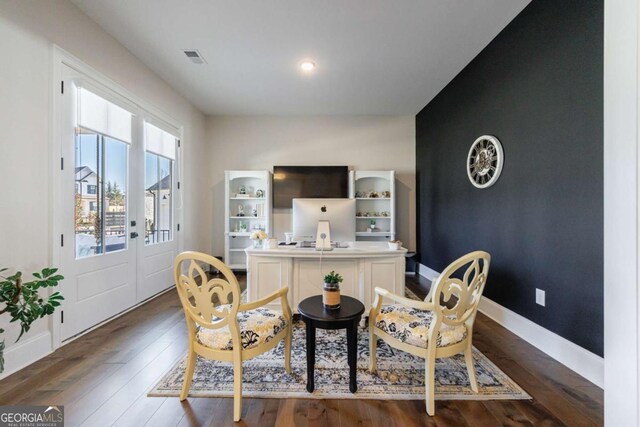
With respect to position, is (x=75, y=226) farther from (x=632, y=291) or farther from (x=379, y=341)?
(x=632, y=291)

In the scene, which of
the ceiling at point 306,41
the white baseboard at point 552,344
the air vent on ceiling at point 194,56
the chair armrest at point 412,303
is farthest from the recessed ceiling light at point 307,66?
the white baseboard at point 552,344

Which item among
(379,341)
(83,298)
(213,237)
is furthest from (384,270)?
(213,237)

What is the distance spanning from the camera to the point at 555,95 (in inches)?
82.9

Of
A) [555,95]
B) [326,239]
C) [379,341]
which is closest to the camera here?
[555,95]

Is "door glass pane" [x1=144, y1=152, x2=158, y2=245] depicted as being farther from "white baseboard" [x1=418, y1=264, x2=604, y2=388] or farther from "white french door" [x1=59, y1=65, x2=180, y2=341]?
"white baseboard" [x1=418, y1=264, x2=604, y2=388]

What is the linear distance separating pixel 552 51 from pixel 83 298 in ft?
15.0

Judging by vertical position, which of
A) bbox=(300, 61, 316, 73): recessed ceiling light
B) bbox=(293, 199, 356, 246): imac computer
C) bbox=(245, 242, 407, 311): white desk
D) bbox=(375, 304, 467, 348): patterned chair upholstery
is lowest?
bbox=(375, 304, 467, 348): patterned chair upholstery

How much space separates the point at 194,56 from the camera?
3158mm

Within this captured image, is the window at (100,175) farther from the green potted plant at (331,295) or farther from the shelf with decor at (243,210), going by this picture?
the green potted plant at (331,295)

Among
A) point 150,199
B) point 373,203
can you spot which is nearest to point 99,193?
point 150,199

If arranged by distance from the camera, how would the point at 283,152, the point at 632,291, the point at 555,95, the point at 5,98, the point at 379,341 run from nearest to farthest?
the point at 632,291 < the point at 5,98 < the point at 555,95 < the point at 379,341 < the point at 283,152

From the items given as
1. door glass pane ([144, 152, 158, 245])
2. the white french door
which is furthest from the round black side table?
door glass pane ([144, 152, 158, 245])

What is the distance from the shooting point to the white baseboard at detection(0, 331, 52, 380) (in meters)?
1.86

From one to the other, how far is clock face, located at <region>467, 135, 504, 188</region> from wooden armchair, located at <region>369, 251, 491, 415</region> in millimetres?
1581
